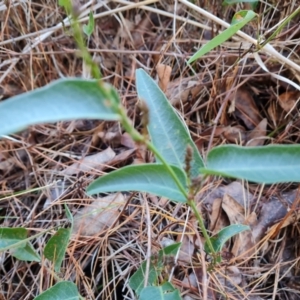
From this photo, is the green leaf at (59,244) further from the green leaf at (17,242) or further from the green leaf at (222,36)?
the green leaf at (222,36)

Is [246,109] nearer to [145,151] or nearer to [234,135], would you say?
[234,135]

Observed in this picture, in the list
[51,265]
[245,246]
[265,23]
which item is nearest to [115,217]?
[51,265]

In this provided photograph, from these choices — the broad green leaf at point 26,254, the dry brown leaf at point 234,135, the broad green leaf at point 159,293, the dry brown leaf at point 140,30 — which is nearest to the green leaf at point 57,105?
the broad green leaf at point 159,293

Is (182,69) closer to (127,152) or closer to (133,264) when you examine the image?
(127,152)

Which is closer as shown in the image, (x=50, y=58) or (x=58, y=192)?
(x=58, y=192)

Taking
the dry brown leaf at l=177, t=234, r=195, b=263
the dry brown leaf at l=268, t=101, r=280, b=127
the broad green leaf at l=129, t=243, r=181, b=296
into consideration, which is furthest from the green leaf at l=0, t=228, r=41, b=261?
the dry brown leaf at l=268, t=101, r=280, b=127

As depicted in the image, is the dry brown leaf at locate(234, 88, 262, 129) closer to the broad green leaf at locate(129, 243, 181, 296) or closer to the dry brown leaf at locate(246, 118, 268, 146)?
the dry brown leaf at locate(246, 118, 268, 146)
